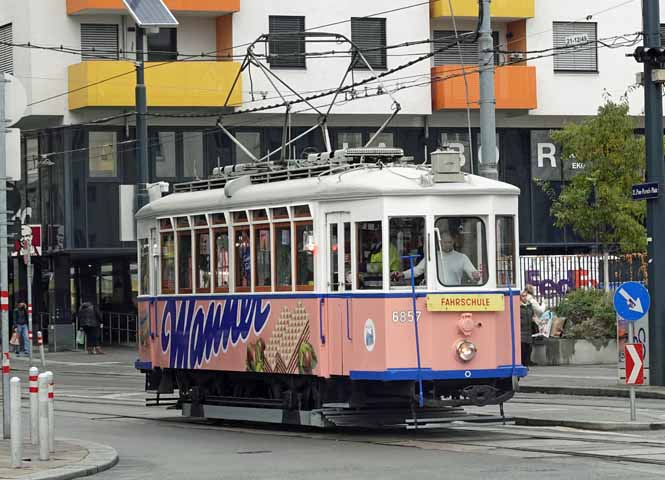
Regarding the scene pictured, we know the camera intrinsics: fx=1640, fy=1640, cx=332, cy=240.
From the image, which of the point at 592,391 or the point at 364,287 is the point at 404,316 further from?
the point at 592,391

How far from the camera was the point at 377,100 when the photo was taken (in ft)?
159

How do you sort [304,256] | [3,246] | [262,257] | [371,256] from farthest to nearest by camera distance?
1. [262,257]
2. [304,256]
3. [371,256]
4. [3,246]

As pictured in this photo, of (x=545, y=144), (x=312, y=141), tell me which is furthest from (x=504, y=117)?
(x=312, y=141)

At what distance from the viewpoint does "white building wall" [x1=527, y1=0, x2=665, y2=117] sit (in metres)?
50.1

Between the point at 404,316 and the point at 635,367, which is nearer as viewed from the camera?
the point at 404,316

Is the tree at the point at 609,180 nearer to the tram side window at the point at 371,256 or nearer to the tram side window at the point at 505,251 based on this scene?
the tram side window at the point at 505,251

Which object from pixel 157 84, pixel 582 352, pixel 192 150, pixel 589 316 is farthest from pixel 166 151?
pixel 582 352

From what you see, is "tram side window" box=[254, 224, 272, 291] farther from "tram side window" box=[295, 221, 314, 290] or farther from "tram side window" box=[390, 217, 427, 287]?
"tram side window" box=[390, 217, 427, 287]

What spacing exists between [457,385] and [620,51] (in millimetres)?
34366

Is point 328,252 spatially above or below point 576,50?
below

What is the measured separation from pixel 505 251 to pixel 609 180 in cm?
2275

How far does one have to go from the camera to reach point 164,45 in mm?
47906

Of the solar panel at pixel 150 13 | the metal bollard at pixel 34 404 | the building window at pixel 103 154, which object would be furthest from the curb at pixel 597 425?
the building window at pixel 103 154

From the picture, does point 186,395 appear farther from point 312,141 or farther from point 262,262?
point 312,141
